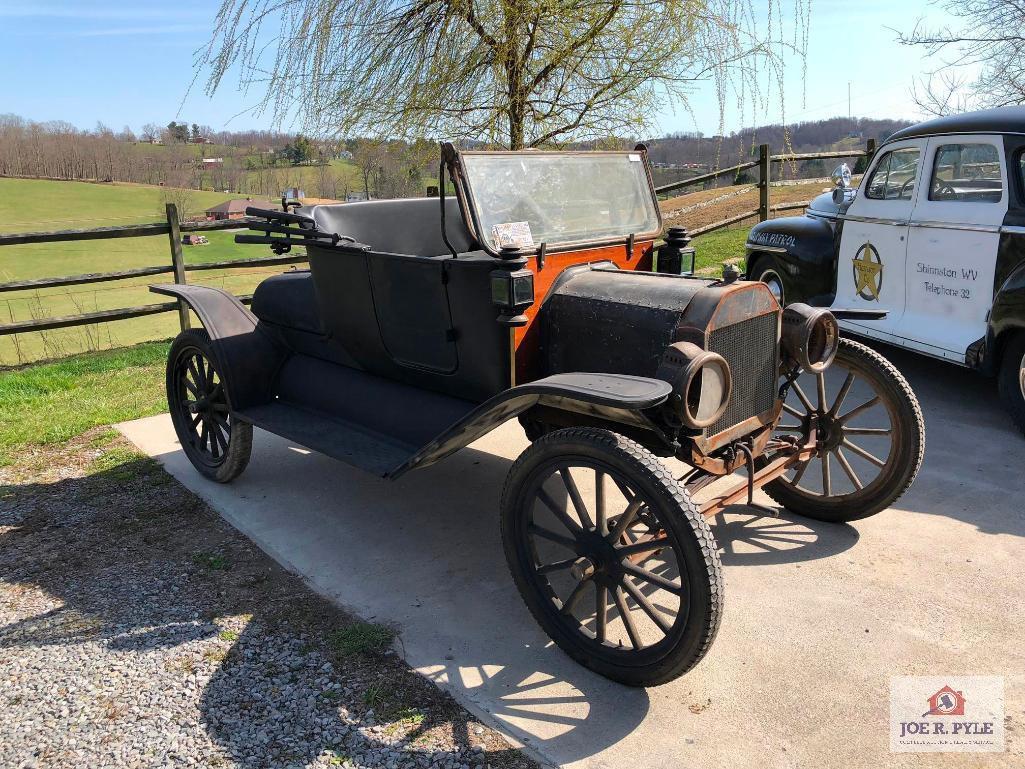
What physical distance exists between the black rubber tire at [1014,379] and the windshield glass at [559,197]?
2.53 metres

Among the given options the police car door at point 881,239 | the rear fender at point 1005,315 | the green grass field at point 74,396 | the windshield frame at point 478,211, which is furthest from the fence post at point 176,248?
the rear fender at point 1005,315

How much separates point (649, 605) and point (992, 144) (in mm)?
4300

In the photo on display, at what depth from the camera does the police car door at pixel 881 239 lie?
18.6ft

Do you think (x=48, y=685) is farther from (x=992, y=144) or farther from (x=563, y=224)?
(x=992, y=144)

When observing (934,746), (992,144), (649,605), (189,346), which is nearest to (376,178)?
(189,346)

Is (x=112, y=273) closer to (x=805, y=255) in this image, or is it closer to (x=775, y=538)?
(x=805, y=255)

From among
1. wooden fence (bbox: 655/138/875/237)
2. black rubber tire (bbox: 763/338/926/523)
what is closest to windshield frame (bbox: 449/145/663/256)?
black rubber tire (bbox: 763/338/926/523)

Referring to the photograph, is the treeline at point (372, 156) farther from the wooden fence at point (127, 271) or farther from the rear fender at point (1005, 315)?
the rear fender at point (1005, 315)

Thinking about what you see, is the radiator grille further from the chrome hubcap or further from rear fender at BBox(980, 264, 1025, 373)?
the chrome hubcap

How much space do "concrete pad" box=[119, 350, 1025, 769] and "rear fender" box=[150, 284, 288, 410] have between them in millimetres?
583

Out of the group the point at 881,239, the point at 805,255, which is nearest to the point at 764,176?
the point at 805,255

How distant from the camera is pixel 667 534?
2400 mm

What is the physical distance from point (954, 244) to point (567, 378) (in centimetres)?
385

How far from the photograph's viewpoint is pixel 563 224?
142 inches
